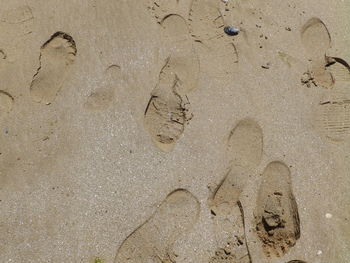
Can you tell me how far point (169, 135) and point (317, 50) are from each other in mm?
1260

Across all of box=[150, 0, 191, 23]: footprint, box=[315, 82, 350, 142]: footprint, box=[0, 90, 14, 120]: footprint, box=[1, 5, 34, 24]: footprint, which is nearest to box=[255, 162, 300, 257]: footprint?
box=[315, 82, 350, 142]: footprint

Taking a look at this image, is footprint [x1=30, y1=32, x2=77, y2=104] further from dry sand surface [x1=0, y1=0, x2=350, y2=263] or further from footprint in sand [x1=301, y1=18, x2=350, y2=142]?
footprint in sand [x1=301, y1=18, x2=350, y2=142]

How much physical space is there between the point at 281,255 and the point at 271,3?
1810mm

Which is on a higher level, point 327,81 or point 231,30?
point 231,30

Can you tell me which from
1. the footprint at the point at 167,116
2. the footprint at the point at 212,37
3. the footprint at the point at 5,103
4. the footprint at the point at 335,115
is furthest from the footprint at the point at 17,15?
the footprint at the point at 335,115

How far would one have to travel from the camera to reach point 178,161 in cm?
257

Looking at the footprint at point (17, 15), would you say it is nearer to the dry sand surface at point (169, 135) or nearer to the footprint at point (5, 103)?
the dry sand surface at point (169, 135)

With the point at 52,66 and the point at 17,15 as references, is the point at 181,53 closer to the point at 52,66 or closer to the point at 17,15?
the point at 52,66

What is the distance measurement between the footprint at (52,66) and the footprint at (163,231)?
43.4 inches

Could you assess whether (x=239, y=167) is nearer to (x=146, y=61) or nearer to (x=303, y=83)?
(x=303, y=83)

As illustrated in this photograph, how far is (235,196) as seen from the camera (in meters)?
2.55

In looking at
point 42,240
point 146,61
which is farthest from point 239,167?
point 42,240

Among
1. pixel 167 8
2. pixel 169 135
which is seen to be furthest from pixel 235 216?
pixel 167 8

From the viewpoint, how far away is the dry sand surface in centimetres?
252
